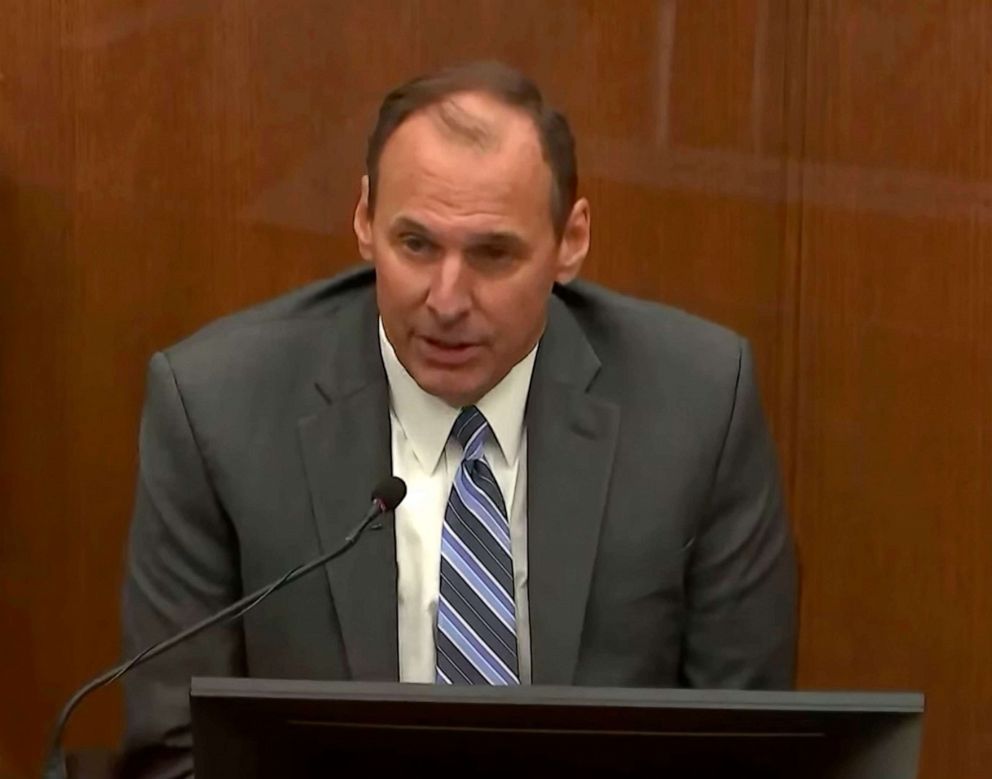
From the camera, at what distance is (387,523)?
1.39m

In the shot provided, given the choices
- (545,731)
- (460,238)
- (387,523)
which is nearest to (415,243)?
(460,238)

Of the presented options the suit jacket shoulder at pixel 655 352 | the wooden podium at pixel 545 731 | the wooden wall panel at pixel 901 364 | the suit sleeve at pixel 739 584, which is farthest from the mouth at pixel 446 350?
the wooden wall panel at pixel 901 364

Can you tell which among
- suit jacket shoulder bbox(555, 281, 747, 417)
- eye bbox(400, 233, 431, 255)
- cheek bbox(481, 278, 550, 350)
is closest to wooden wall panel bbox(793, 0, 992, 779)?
suit jacket shoulder bbox(555, 281, 747, 417)

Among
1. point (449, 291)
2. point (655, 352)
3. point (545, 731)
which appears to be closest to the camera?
point (545, 731)

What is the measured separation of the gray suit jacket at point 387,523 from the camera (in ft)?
4.56

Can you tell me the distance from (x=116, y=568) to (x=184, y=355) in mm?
670

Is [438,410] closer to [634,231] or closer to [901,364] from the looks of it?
[634,231]

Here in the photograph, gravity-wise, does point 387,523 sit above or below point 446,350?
below

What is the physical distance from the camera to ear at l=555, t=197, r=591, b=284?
1.42 m

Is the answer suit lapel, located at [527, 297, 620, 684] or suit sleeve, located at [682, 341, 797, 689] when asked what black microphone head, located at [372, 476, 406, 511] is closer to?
suit lapel, located at [527, 297, 620, 684]

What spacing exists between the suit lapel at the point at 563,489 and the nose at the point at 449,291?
0.20m

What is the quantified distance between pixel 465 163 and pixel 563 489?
0.34 m

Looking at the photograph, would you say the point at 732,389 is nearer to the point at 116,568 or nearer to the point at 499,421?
the point at 499,421

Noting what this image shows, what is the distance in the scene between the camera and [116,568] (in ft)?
6.62
